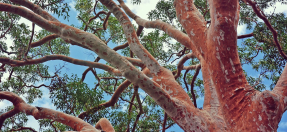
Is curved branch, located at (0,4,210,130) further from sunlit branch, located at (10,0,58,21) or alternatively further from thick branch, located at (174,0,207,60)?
sunlit branch, located at (10,0,58,21)

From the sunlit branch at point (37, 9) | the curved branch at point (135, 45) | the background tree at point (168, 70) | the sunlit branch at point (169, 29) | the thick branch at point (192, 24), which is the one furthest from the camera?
the sunlit branch at point (37, 9)

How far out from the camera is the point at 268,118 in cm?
162

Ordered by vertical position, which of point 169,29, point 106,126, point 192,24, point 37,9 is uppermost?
point 37,9

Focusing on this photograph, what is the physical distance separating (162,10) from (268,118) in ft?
16.0

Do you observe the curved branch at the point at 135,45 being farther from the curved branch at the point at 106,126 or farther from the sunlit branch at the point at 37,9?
the curved branch at the point at 106,126

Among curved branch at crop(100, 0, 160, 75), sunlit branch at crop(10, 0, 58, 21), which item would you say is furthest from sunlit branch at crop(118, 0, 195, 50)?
sunlit branch at crop(10, 0, 58, 21)

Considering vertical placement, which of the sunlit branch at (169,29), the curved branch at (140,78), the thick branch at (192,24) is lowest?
the curved branch at (140,78)

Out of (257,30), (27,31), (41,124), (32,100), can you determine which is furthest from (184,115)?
(32,100)

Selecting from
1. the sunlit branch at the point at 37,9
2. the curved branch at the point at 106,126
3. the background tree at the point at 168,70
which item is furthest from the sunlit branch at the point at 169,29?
the curved branch at the point at 106,126

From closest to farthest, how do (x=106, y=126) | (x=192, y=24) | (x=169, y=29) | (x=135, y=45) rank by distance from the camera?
(x=192, y=24)
(x=135, y=45)
(x=169, y=29)
(x=106, y=126)

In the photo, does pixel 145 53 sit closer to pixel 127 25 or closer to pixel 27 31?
pixel 127 25

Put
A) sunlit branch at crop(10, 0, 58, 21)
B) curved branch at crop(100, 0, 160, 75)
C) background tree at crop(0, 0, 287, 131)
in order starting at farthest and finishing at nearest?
sunlit branch at crop(10, 0, 58, 21) < curved branch at crop(100, 0, 160, 75) < background tree at crop(0, 0, 287, 131)

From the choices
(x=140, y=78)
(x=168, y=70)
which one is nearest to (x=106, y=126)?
(x=168, y=70)

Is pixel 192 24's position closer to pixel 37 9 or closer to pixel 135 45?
pixel 135 45
